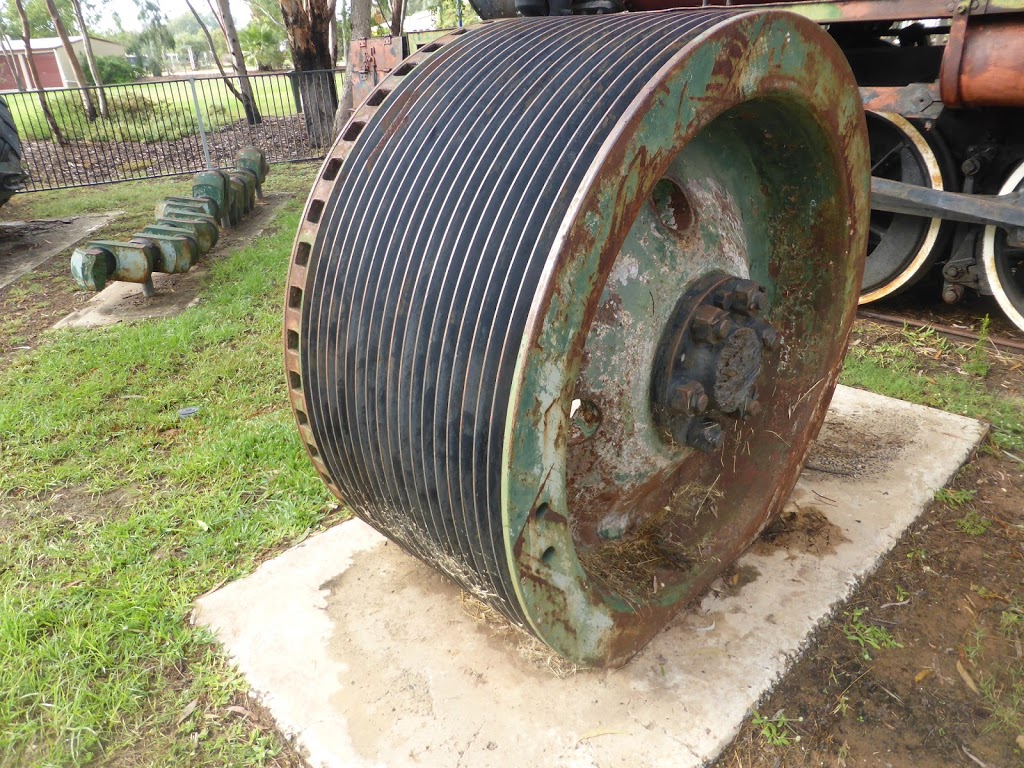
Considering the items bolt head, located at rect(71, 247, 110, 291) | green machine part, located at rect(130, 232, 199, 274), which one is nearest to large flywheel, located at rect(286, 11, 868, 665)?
bolt head, located at rect(71, 247, 110, 291)

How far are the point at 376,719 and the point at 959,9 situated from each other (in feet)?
13.6

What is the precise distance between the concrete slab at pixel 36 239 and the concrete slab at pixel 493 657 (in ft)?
17.9

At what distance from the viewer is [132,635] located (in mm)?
2488

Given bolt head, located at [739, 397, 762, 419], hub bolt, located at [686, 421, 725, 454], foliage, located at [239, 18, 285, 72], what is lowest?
foliage, located at [239, 18, 285, 72]

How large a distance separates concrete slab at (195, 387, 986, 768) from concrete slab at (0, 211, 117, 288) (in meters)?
5.45

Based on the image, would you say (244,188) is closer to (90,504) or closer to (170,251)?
(170,251)

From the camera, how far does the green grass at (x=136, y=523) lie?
7.20ft

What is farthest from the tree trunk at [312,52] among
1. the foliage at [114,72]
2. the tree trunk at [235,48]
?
the foliage at [114,72]

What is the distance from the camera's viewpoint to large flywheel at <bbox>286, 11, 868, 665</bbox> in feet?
4.96

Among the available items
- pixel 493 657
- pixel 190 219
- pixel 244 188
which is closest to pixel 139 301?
pixel 190 219

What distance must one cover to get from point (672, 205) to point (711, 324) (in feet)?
1.26

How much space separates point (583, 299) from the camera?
1471 millimetres

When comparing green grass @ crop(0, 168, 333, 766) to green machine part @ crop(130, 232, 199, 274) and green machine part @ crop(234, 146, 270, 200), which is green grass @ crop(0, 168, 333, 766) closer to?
green machine part @ crop(130, 232, 199, 274)

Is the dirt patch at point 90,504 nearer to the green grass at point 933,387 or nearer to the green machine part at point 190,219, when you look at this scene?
the green machine part at point 190,219
